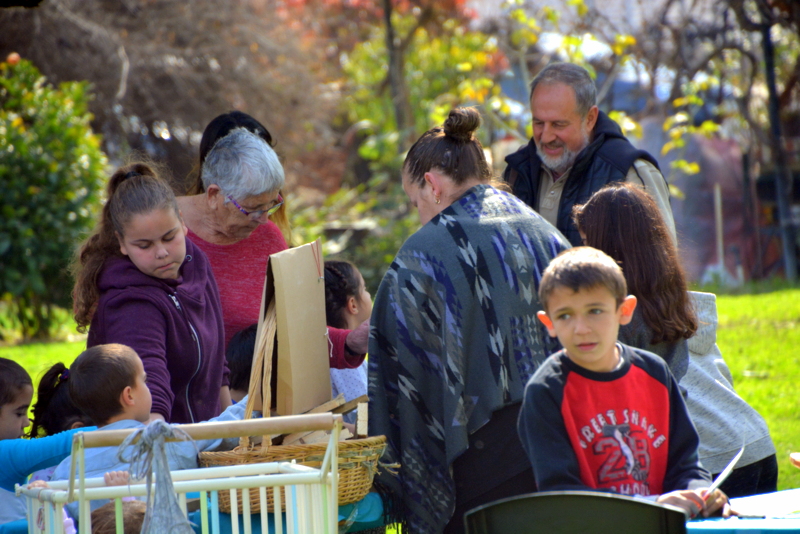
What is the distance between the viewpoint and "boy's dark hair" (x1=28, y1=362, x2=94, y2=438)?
260 cm

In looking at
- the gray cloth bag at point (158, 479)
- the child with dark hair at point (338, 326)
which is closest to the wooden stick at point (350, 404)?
the child with dark hair at point (338, 326)

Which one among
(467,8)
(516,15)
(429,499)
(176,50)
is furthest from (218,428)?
(467,8)

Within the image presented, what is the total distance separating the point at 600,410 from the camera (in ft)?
5.79

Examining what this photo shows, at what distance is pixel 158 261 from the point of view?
242 cm

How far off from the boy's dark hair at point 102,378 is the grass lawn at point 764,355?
2.15 meters

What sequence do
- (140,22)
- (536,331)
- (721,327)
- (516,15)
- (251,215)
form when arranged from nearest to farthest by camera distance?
(536,331)
(251,215)
(516,15)
(721,327)
(140,22)

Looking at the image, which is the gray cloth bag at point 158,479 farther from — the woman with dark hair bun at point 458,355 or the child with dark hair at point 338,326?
the child with dark hair at point 338,326

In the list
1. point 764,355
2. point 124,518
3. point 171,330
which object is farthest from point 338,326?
point 764,355

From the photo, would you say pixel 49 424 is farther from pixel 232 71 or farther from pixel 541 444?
pixel 232 71

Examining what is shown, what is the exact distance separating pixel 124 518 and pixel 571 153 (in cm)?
226

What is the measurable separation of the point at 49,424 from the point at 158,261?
705 millimetres

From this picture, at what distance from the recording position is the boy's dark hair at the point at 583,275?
5.82 feet

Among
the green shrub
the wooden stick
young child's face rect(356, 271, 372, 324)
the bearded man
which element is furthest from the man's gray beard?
the green shrub

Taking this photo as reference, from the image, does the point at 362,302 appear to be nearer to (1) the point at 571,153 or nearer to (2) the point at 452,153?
(2) the point at 452,153
